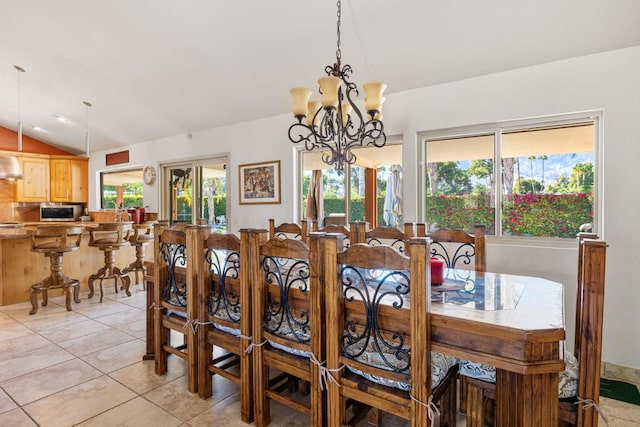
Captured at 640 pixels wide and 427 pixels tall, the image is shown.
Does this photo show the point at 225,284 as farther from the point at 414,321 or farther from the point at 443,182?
the point at 443,182

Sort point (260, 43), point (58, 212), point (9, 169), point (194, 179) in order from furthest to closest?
point (58, 212), point (9, 169), point (194, 179), point (260, 43)

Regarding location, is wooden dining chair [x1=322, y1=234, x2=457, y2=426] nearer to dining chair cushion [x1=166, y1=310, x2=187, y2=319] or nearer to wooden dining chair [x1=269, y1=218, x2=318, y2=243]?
dining chair cushion [x1=166, y1=310, x2=187, y2=319]

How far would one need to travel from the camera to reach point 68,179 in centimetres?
703

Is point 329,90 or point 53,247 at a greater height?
point 329,90

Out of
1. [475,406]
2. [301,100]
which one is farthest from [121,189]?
[475,406]

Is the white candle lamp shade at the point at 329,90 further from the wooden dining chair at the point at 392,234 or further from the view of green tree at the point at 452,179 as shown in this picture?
the view of green tree at the point at 452,179

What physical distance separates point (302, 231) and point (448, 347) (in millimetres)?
1897

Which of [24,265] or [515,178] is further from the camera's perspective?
[24,265]

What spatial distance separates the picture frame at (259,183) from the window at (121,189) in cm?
280

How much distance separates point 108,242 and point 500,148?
454 centimetres

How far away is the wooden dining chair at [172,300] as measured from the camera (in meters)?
2.13

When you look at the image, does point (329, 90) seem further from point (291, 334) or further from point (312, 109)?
point (291, 334)

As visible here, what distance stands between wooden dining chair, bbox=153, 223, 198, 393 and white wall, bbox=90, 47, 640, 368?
7.03 ft

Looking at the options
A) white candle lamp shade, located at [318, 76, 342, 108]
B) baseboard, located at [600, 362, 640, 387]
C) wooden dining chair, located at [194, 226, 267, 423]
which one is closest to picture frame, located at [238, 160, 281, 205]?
wooden dining chair, located at [194, 226, 267, 423]
